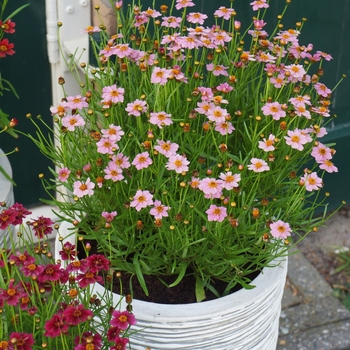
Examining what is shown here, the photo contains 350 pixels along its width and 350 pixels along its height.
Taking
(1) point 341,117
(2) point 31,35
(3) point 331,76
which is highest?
(2) point 31,35

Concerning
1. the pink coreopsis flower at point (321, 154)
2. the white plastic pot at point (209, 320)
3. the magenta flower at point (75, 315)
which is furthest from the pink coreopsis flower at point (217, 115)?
the magenta flower at point (75, 315)

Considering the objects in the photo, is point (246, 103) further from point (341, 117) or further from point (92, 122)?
point (341, 117)

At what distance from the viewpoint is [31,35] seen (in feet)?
6.79

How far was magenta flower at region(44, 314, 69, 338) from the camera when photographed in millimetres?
925

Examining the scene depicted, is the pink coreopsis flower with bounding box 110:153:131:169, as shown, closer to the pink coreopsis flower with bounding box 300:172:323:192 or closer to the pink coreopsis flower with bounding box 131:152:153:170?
the pink coreopsis flower with bounding box 131:152:153:170

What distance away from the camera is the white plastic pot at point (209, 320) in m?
1.25

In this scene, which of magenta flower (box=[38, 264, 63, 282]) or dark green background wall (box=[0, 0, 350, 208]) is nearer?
magenta flower (box=[38, 264, 63, 282])

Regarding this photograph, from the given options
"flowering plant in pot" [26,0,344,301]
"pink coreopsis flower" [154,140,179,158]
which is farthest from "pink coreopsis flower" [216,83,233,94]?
"pink coreopsis flower" [154,140,179,158]

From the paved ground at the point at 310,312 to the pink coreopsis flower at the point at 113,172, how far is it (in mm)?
1179

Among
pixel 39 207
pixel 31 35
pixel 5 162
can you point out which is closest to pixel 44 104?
pixel 31 35

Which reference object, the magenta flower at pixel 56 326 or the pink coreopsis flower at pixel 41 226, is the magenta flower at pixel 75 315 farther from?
the pink coreopsis flower at pixel 41 226

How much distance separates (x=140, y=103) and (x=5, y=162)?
55 centimetres

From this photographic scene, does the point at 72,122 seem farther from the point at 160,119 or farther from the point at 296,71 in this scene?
the point at 296,71

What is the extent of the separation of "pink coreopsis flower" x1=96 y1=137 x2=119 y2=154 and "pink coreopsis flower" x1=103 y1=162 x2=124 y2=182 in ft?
0.10
